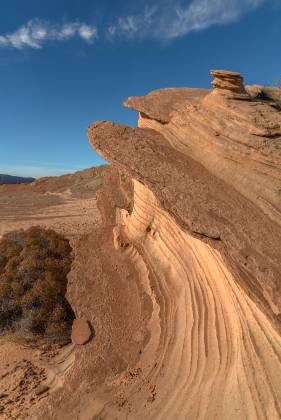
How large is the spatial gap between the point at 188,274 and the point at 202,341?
2.53 feet

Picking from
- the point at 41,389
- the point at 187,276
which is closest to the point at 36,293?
the point at 41,389

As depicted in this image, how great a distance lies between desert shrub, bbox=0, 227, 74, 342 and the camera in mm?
6402

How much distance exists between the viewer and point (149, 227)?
455 centimetres

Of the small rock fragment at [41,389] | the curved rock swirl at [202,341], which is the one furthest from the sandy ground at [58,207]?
the curved rock swirl at [202,341]

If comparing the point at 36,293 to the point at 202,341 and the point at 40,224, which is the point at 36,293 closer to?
the point at 202,341

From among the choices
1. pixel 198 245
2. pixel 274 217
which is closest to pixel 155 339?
pixel 198 245

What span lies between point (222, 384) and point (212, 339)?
460 millimetres

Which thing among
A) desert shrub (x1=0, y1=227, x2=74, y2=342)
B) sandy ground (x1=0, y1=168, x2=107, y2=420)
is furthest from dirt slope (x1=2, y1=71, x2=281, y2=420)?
desert shrub (x1=0, y1=227, x2=74, y2=342)

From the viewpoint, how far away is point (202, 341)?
133 inches

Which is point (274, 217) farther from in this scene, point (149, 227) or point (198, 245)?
point (149, 227)

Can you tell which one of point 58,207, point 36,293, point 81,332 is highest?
point 58,207

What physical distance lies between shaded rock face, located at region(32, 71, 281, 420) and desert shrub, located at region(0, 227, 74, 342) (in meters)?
2.15

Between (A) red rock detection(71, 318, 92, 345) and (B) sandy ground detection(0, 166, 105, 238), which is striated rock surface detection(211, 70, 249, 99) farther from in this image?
(B) sandy ground detection(0, 166, 105, 238)

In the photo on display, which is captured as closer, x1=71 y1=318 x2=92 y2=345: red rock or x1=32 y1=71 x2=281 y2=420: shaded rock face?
x1=32 y1=71 x2=281 y2=420: shaded rock face
